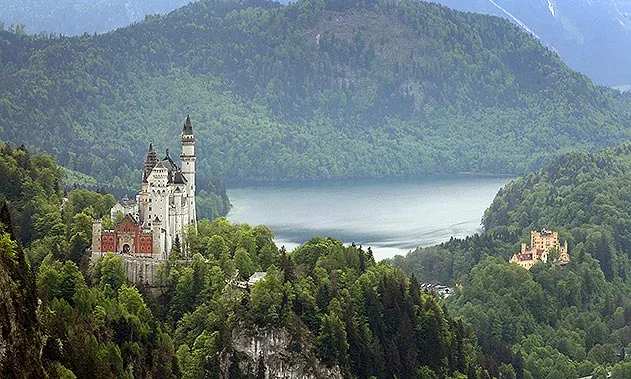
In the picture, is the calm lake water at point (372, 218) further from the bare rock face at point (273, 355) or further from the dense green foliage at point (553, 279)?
the bare rock face at point (273, 355)

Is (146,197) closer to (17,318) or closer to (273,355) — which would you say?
(273,355)

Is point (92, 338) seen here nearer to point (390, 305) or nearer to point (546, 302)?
point (390, 305)

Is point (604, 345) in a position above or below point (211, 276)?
below

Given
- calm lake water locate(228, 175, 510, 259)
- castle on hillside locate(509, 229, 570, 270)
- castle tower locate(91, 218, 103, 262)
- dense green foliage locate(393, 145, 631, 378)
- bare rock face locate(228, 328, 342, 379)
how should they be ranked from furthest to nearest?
1. calm lake water locate(228, 175, 510, 259)
2. castle on hillside locate(509, 229, 570, 270)
3. dense green foliage locate(393, 145, 631, 378)
4. castle tower locate(91, 218, 103, 262)
5. bare rock face locate(228, 328, 342, 379)

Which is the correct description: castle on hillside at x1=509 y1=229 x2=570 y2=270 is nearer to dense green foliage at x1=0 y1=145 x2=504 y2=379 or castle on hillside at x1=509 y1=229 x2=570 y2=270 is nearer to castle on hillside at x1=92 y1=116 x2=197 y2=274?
dense green foliage at x1=0 y1=145 x2=504 y2=379

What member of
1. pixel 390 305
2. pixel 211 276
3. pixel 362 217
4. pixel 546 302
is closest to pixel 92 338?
pixel 211 276

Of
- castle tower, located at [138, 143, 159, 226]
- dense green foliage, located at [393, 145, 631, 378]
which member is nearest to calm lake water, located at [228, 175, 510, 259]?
dense green foliage, located at [393, 145, 631, 378]

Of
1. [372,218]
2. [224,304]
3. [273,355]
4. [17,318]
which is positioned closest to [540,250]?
[372,218]
